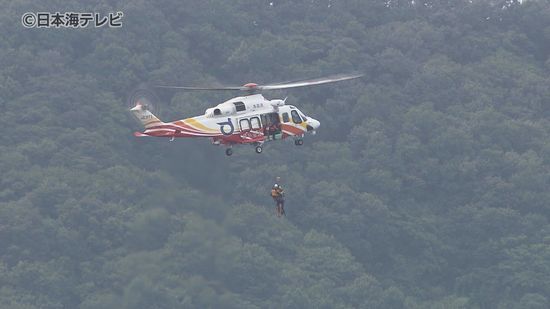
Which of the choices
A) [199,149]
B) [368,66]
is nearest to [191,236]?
[199,149]

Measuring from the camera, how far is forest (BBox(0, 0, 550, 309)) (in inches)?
4466

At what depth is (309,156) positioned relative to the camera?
133125 millimetres

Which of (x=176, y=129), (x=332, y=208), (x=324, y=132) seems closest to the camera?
(x=176, y=129)

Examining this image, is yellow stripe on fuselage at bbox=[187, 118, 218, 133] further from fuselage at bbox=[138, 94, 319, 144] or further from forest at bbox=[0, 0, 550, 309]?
forest at bbox=[0, 0, 550, 309]

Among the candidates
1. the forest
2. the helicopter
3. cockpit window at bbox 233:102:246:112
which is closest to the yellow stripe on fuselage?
the helicopter

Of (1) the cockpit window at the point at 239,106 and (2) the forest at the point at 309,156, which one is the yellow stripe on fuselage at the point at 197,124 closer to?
(1) the cockpit window at the point at 239,106

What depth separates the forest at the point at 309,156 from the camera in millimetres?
113438

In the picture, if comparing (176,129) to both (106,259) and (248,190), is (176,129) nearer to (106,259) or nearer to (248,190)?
(106,259)

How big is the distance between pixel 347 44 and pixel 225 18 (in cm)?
1052

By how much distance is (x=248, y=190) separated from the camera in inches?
4589

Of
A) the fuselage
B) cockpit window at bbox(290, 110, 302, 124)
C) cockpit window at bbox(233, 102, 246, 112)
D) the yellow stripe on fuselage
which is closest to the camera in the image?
the fuselage

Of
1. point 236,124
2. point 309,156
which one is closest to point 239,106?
point 236,124

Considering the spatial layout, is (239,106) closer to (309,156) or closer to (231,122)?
(231,122)

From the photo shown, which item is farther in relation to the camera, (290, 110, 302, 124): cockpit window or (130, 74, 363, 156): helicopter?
(290, 110, 302, 124): cockpit window
